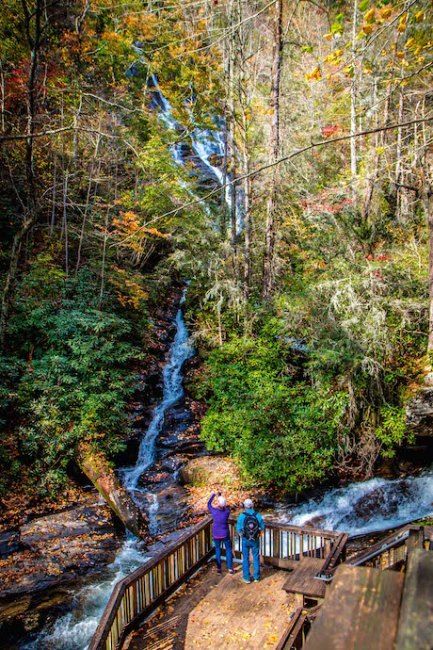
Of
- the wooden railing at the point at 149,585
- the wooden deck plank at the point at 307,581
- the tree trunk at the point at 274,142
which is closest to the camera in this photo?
the wooden railing at the point at 149,585

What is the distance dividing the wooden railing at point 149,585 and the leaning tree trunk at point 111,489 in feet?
7.96

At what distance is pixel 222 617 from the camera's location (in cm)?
659

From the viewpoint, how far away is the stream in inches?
293

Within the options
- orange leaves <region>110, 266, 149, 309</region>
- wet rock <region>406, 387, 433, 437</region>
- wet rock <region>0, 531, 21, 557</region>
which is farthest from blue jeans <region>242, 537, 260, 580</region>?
orange leaves <region>110, 266, 149, 309</region>

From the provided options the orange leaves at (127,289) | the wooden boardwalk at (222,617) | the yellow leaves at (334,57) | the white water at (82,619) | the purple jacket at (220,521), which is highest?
the yellow leaves at (334,57)

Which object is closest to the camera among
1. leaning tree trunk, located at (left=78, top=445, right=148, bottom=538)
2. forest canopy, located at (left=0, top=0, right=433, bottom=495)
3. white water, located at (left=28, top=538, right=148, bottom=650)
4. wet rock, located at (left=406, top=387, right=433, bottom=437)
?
white water, located at (left=28, top=538, right=148, bottom=650)

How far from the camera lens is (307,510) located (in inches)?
419

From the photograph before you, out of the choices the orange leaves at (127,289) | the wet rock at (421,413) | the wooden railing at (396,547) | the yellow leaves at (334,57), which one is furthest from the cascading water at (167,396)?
the yellow leaves at (334,57)

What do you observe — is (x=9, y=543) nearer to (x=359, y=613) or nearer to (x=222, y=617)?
(x=222, y=617)

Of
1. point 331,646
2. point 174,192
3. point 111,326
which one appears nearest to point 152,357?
point 111,326

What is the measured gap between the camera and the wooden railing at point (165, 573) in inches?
230

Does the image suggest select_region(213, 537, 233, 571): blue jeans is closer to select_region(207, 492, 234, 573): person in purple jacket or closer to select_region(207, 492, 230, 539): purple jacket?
select_region(207, 492, 234, 573): person in purple jacket

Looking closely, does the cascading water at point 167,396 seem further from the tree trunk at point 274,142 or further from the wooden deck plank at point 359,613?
the wooden deck plank at point 359,613

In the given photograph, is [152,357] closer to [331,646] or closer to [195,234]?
[195,234]
